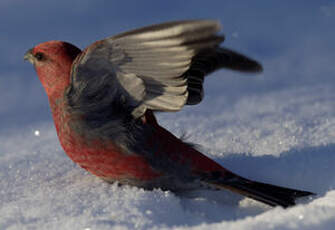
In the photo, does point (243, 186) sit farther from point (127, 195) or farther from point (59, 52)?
point (59, 52)

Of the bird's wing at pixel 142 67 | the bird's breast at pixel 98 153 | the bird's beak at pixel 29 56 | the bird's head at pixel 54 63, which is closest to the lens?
the bird's wing at pixel 142 67

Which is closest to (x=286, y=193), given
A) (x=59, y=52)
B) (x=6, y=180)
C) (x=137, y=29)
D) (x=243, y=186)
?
(x=243, y=186)

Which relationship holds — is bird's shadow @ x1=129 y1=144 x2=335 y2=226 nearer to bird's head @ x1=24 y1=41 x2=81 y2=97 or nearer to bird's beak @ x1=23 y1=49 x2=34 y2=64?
bird's head @ x1=24 y1=41 x2=81 y2=97

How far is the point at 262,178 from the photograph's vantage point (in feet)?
8.85

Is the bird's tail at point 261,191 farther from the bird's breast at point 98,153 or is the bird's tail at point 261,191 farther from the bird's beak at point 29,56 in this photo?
the bird's beak at point 29,56

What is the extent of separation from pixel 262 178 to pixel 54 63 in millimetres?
1305

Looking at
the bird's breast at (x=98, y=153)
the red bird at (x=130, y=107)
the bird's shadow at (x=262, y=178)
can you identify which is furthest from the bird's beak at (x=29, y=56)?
the bird's shadow at (x=262, y=178)

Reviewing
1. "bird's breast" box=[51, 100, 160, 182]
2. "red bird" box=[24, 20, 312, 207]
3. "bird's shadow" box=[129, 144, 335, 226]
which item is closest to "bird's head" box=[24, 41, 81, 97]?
"red bird" box=[24, 20, 312, 207]

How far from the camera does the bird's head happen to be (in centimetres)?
236

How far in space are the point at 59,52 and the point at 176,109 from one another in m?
0.70

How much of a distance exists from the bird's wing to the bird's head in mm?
142

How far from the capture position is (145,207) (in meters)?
2.13

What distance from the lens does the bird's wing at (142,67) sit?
1856mm

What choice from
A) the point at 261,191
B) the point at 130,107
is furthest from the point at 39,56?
the point at 261,191
